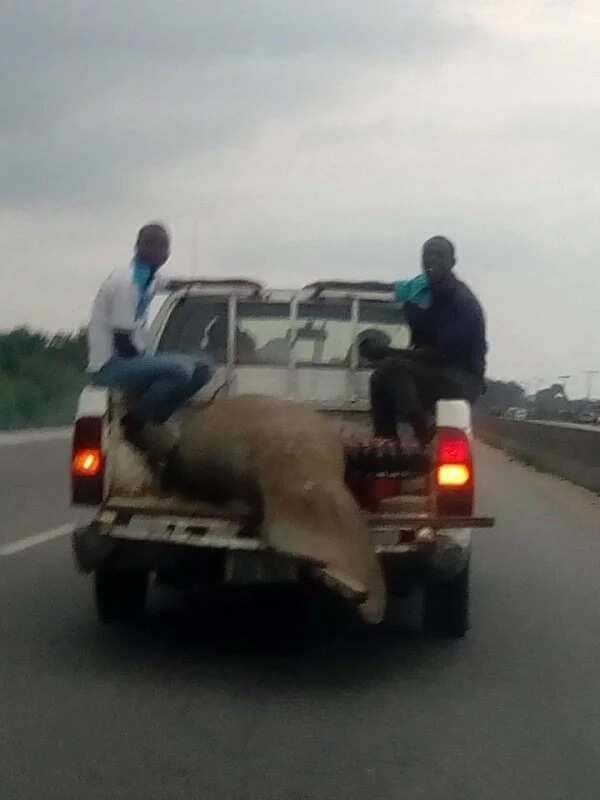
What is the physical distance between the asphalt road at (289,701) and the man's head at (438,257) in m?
2.13

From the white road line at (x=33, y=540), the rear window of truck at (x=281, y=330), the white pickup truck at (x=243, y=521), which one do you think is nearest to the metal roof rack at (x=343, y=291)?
the rear window of truck at (x=281, y=330)

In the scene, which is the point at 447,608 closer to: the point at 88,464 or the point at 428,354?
the point at 428,354

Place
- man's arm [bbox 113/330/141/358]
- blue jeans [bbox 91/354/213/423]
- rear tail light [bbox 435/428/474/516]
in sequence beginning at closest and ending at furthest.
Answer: rear tail light [bbox 435/428/474/516] < blue jeans [bbox 91/354/213/423] < man's arm [bbox 113/330/141/358]

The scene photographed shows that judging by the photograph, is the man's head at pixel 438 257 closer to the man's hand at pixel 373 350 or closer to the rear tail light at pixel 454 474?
the man's hand at pixel 373 350

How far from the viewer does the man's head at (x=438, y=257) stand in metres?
9.69

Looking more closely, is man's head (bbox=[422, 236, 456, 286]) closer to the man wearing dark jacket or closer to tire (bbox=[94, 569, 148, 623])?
the man wearing dark jacket

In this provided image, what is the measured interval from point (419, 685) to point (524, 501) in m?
13.2

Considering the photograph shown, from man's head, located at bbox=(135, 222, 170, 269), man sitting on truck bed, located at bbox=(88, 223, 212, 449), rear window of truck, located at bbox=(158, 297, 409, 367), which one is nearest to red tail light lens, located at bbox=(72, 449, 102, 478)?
man sitting on truck bed, located at bbox=(88, 223, 212, 449)

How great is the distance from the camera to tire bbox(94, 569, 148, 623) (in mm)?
9539

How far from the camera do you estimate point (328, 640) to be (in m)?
9.61

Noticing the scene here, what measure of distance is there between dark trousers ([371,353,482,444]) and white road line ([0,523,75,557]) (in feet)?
15.1

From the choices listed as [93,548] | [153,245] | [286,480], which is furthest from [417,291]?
[93,548]

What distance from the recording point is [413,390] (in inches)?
366

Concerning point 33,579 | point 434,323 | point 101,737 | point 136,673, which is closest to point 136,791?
point 101,737
